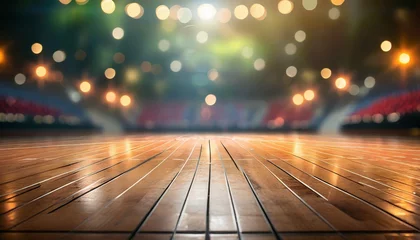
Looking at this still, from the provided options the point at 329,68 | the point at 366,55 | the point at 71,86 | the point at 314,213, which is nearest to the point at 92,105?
the point at 71,86

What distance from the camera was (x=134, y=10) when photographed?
1266 cm

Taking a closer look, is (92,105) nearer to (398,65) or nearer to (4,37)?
(4,37)

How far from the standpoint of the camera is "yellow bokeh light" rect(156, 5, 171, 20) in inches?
489

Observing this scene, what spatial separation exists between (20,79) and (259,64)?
39.5 feet

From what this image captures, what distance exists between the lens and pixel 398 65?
506 inches

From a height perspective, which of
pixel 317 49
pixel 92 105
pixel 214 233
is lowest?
pixel 214 233

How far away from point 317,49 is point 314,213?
15.4 m

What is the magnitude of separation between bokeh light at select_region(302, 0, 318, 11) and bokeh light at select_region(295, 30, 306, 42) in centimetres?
206

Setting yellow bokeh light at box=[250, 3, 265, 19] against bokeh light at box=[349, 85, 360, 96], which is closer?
yellow bokeh light at box=[250, 3, 265, 19]

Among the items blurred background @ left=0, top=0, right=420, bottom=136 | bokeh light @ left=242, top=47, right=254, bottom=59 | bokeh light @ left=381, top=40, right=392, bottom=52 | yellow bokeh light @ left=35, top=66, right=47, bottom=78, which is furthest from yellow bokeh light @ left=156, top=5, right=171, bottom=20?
bokeh light @ left=381, top=40, right=392, bottom=52

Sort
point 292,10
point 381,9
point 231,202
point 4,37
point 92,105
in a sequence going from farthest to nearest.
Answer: point 92,105
point 292,10
point 4,37
point 381,9
point 231,202

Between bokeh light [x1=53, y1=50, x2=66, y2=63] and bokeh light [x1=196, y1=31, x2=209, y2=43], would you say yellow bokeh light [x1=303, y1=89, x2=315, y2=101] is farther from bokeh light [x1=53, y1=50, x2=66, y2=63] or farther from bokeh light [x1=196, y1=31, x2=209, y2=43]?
bokeh light [x1=53, y1=50, x2=66, y2=63]

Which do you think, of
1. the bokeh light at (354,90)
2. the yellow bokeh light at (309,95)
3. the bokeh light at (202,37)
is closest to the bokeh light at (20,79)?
the bokeh light at (202,37)

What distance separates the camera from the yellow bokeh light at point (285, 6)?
1179 centimetres
